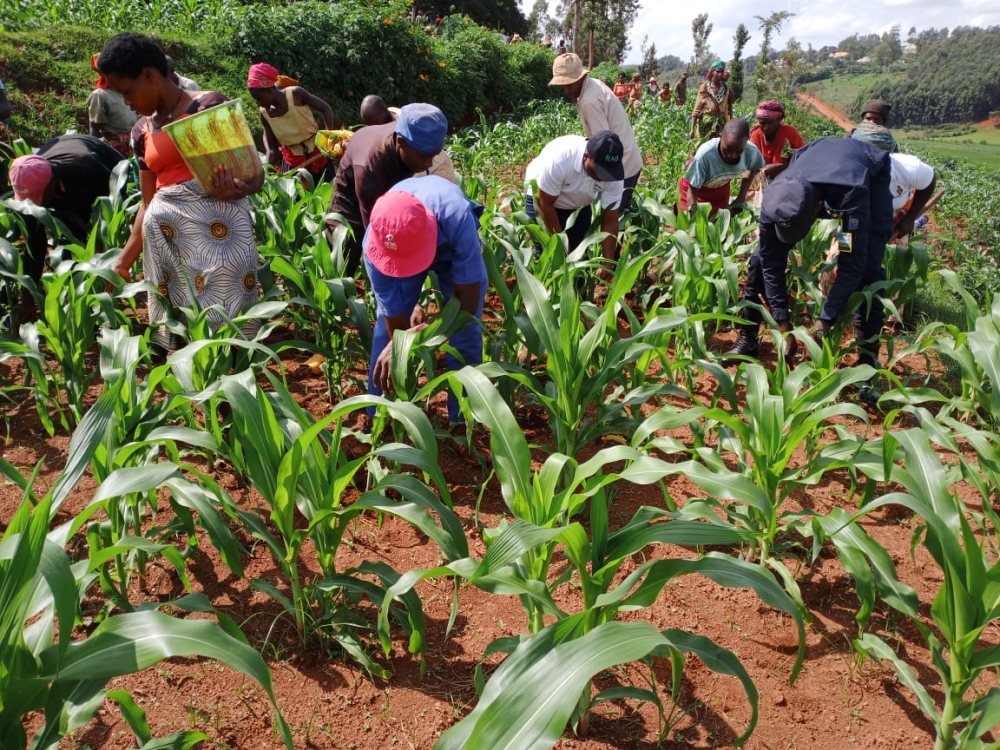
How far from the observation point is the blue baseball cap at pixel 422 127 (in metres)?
2.31

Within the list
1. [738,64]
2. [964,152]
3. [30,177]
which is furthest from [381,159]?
[964,152]

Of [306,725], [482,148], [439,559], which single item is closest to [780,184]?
[439,559]

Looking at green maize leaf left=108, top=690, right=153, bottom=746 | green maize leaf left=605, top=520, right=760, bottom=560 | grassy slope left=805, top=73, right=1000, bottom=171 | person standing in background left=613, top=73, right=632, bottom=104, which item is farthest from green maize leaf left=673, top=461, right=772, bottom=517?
grassy slope left=805, top=73, right=1000, bottom=171

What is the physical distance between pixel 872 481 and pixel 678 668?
888 mm

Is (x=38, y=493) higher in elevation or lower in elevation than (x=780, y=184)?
lower

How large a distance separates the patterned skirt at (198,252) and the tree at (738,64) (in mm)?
21869

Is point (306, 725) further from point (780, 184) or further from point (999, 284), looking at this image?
point (999, 284)

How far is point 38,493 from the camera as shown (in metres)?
2.29

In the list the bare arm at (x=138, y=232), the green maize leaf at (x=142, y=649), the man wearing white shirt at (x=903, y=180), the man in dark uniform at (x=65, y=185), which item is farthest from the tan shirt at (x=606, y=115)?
the green maize leaf at (x=142, y=649)

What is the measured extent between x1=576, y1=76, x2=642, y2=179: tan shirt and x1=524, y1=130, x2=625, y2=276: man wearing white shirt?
0.39 m

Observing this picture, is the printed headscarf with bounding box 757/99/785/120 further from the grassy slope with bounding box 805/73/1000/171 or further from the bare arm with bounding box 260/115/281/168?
the grassy slope with bounding box 805/73/1000/171

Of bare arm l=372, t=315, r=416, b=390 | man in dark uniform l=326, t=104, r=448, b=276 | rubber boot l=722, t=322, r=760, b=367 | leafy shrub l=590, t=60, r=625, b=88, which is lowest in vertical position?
rubber boot l=722, t=322, r=760, b=367

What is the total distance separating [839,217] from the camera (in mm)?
3104

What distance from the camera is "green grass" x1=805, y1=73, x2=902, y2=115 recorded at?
68875mm
